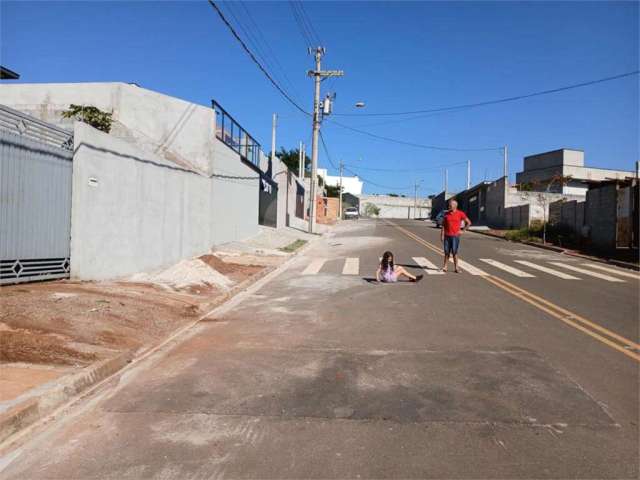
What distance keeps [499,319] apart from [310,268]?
8.11 meters

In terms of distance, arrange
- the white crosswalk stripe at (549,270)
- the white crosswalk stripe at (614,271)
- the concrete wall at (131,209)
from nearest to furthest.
A: 1. the concrete wall at (131,209)
2. the white crosswalk stripe at (549,270)
3. the white crosswalk stripe at (614,271)

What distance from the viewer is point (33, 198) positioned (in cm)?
895

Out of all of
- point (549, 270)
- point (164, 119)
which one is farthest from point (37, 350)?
point (549, 270)

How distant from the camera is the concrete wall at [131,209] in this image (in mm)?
10125

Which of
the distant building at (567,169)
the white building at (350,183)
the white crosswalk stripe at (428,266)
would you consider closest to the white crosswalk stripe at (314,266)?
the white crosswalk stripe at (428,266)

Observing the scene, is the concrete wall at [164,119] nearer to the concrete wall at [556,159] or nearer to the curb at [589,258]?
the curb at [589,258]

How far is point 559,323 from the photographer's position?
326 inches

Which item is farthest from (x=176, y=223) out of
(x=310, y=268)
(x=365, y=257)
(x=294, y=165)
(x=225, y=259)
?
(x=294, y=165)

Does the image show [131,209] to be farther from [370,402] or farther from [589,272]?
[589,272]

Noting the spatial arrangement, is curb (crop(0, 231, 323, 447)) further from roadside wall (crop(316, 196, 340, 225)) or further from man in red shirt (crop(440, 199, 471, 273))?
roadside wall (crop(316, 196, 340, 225))

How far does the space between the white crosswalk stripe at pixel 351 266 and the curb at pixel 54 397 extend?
9.11 metres

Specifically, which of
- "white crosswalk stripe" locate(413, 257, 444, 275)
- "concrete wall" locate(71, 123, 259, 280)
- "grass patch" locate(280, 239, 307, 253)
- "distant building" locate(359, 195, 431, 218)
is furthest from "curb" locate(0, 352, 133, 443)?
"distant building" locate(359, 195, 431, 218)

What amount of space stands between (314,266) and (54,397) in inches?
472

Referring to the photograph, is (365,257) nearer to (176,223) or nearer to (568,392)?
(176,223)
